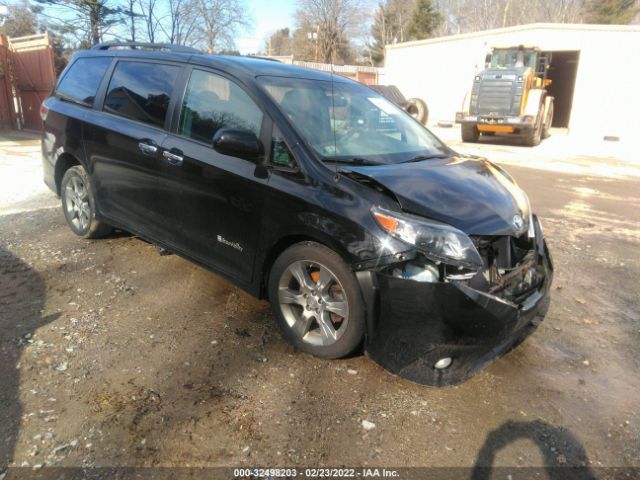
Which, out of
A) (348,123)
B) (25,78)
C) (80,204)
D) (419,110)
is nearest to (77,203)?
(80,204)

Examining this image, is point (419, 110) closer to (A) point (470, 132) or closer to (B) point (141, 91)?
(A) point (470, 132)

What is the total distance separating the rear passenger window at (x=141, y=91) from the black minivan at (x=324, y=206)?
15 millimetres

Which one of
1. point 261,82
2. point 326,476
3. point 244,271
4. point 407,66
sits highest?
point 407,66

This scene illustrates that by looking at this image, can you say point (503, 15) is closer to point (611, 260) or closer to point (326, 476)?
point (611, 260)

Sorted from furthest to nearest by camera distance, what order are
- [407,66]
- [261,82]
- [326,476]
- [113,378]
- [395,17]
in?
[395,17]
[407,66]
[261,82]
[113,378]
[326,476]

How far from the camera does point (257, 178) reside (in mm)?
3201

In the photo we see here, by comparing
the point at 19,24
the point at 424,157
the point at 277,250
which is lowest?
the point at 277,250

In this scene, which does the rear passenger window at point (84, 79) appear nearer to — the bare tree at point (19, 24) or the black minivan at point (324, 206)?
the black minivan at point (324, 206)

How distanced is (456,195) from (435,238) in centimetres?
49

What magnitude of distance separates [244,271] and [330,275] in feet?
2.51

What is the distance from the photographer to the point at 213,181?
344 cm

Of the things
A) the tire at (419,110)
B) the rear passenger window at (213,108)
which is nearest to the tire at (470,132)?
the tire at (419,110)

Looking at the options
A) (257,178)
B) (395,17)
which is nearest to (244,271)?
(257,178)

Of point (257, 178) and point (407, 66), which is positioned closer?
point (257, 178)
